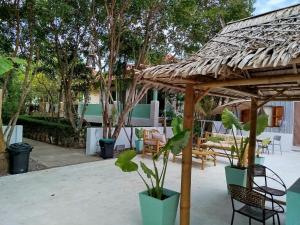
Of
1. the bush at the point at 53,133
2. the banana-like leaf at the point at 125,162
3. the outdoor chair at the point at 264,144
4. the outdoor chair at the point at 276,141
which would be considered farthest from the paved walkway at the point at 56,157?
the outdoor chair at the point at 276,141

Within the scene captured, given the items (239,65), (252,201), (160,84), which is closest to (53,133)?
(160,84)

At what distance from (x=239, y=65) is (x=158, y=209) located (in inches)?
97.7

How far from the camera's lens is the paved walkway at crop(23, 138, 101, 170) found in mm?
9016

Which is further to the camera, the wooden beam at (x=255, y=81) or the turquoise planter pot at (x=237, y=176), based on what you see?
the turquoise planter pot at (x=237, y=176)

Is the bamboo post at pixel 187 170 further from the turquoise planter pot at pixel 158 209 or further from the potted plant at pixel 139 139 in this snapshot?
the potted plant at pixel 139 139

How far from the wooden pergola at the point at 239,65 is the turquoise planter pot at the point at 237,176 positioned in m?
2.06

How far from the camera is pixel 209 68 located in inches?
137

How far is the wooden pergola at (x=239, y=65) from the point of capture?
3.09 m

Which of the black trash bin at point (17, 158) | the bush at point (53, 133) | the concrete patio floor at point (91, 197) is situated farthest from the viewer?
the bush at point (53, 133)

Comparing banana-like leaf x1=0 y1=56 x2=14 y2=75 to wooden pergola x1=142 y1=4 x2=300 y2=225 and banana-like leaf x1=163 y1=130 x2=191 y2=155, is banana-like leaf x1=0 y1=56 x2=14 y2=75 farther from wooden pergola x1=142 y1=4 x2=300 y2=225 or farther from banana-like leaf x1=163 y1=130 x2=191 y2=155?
banana-like leaf x1=163 y1=130 x2=191 y2=155

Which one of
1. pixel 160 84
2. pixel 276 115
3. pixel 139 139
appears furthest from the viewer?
pixel 276 115

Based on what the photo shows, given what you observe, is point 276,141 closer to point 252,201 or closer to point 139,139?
point 139,139

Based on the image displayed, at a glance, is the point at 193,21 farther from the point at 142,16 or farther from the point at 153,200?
the point at 153,200

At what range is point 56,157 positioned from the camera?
1007 centimetres
